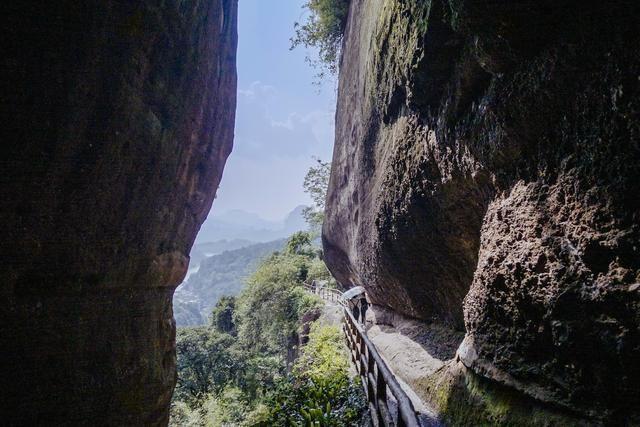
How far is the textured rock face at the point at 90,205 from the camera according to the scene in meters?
4.08

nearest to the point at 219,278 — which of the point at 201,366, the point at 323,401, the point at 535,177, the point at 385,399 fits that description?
the point at 201,366

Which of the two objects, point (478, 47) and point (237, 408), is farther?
point (237, 408)

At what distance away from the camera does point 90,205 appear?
16.3 ft

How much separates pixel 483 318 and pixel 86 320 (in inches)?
219

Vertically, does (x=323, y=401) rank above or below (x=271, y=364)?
above

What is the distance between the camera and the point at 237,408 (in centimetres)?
1288

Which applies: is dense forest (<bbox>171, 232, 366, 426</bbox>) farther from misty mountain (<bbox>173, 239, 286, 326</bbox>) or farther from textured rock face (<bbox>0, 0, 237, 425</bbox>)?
misty mountain (<bbox>173, 239, 286, 326</bbox>)

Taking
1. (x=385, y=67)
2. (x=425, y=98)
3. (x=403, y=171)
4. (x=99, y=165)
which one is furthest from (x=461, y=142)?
(x=99, y=165)

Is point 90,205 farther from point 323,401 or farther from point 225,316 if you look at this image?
point 225,316

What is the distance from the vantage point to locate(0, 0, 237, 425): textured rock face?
13.4 feet

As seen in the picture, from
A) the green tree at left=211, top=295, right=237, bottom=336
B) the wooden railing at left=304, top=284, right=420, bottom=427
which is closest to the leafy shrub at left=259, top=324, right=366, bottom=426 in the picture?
the wooden railing at left=304, top=284, right=420, bottom=427

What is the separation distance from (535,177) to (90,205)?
232 inches

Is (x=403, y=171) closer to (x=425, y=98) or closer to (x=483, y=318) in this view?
(x=425, y=98)

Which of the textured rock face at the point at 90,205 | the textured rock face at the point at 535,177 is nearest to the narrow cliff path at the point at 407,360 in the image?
the textured rock face at the point at 535,177
